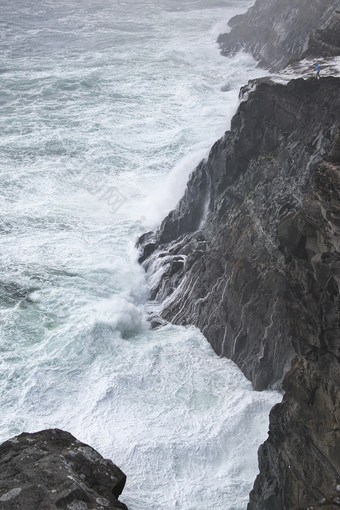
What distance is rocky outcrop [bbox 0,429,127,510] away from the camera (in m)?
8.43

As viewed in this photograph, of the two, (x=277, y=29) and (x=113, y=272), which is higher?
(x=277, y=29)

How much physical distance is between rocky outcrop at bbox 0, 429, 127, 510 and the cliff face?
3.43 metres

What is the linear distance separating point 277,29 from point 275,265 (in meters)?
31.1

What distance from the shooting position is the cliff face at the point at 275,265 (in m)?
10.4

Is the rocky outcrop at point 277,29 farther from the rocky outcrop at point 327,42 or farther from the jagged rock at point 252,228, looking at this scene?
the jagged rock at point 252,228

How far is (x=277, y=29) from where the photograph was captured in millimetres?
43031

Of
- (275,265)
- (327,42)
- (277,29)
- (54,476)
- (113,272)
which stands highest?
(327,42)

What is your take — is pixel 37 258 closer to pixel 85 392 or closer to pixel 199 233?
pixel 199 233

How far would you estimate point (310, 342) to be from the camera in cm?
1103

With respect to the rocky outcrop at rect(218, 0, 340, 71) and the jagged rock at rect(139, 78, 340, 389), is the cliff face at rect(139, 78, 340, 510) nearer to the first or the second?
the jagged rock at rect(139, 78, 340, 389)

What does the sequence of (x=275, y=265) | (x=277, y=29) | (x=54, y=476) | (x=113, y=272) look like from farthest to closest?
(x=277, y=29)
(x=113, y=272)
(x=275, y=265)
(x=54, y=476)

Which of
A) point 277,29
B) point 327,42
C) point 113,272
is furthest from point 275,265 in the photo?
point 277,29

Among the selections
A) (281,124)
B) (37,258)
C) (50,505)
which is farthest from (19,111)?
(50,505)

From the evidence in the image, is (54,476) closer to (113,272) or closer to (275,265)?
(275,265)
